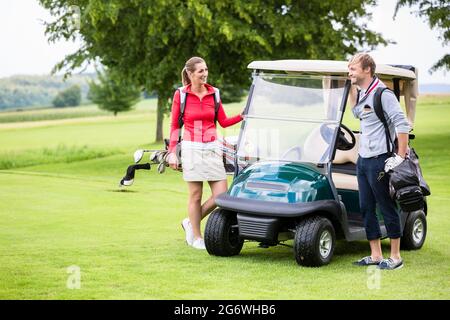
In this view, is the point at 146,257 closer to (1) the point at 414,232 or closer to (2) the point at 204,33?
(1) the point at 414,232

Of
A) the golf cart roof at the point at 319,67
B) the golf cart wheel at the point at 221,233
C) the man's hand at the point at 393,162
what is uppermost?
the golf cart roof at the point at 319,67

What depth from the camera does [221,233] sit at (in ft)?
24.1

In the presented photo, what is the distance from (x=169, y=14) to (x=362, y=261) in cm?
1410

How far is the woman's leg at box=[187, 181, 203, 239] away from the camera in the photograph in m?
7.88

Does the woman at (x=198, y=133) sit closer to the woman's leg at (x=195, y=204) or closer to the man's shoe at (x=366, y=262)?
the woman's leg at (x=195, y=204)

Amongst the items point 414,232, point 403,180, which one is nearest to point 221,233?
point 403,180

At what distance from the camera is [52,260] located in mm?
7586

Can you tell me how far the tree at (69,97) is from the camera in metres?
43.6

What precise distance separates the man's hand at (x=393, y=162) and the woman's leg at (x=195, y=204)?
1.86 meters

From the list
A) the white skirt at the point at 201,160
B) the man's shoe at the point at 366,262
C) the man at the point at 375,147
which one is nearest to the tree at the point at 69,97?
the white skirt at the point at 201,160

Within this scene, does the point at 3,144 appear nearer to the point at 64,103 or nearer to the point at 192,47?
the point at 192,47

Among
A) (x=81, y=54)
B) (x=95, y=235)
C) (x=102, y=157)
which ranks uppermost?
(x=81, y=54)
